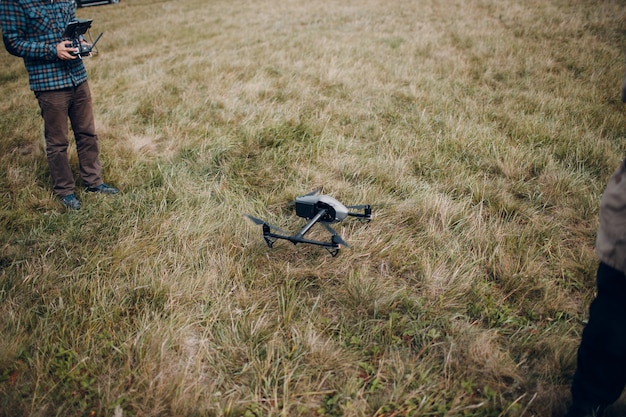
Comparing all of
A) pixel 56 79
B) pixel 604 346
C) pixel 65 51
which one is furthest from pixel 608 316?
pixel 56 79

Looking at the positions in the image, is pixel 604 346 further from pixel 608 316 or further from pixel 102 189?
pixel 102 189

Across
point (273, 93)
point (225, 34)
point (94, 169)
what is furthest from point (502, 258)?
point (225, 34)

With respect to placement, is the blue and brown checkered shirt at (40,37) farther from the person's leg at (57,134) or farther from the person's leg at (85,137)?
the person's leg at (85,137)

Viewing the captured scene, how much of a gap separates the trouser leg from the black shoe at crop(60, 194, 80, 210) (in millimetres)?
4374

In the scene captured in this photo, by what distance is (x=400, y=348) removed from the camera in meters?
2.44

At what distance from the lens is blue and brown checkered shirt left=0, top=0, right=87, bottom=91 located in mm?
3508

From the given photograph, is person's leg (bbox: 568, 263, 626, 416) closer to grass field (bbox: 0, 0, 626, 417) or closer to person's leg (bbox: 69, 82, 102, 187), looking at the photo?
grass field (bbox: 0, 0, 626, 417)

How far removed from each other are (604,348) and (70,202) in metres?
4.53

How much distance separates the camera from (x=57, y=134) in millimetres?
3865

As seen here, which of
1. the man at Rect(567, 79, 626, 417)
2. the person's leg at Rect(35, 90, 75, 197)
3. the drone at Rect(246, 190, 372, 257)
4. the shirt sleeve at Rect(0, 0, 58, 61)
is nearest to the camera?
the man at Rect(567, 79, 626, 417)

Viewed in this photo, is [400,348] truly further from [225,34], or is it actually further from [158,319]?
[225,34]

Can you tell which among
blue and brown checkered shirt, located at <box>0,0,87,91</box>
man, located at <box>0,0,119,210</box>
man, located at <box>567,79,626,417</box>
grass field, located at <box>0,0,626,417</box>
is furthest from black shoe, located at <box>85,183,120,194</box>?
man, located at <box>567,79,626,417</box>

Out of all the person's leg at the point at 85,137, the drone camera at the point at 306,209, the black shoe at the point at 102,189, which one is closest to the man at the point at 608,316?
the drone camera at the point at 306,209

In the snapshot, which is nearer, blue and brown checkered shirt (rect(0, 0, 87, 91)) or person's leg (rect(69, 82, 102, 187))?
blue and brown checkered shirt (rect(0, 0, 87, 91))
